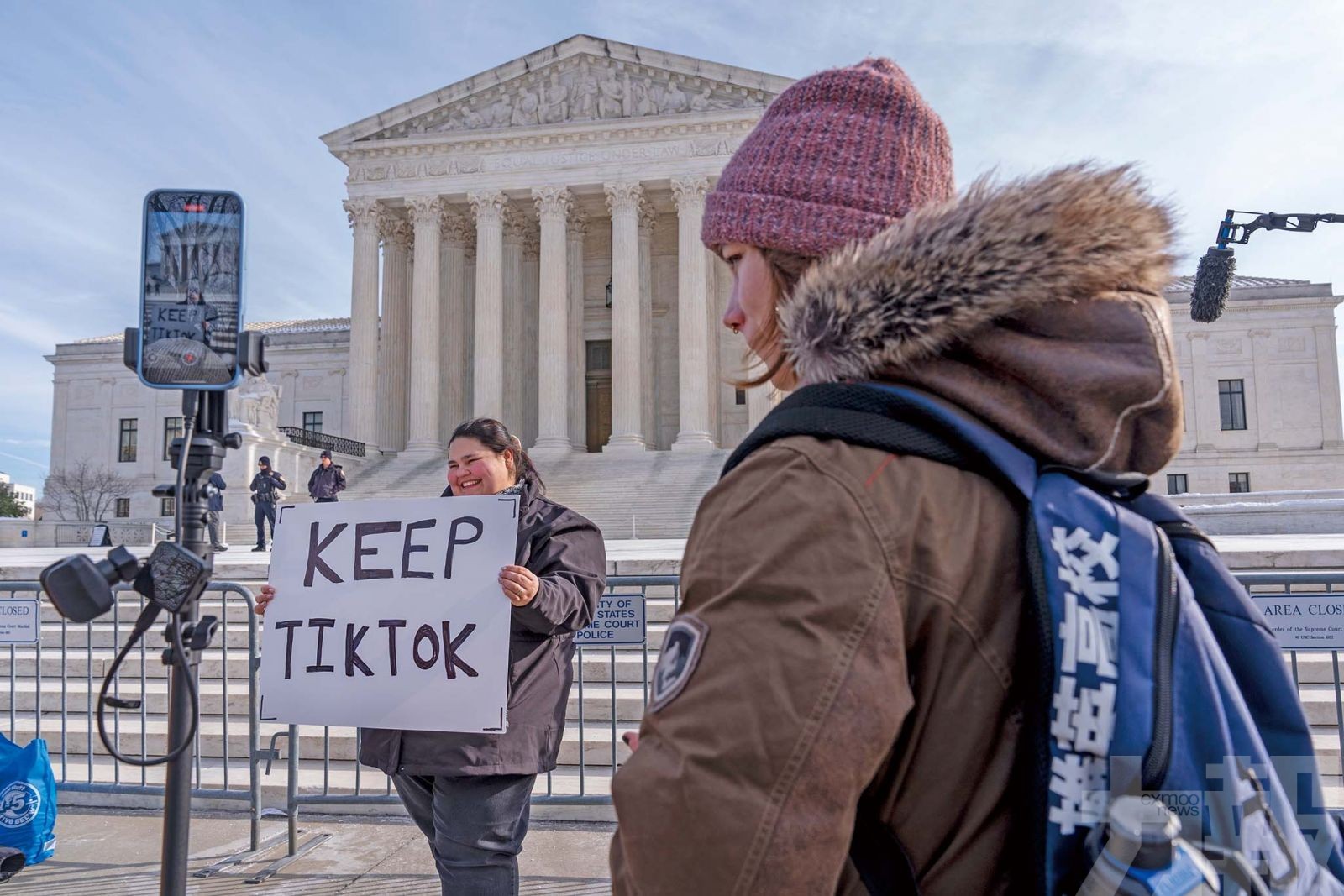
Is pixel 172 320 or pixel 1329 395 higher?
pixel 1329 395

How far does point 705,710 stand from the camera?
3.24ft

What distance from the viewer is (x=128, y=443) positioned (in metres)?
50.8

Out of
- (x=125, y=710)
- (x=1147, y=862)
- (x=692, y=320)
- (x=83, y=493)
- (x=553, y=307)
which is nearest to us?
(x=1147, y=862)

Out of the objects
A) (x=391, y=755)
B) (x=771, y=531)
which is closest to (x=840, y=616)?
(x=771, y=531)

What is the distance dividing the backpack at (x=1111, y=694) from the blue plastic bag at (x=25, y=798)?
492cm

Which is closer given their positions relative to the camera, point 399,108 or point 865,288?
point 865,288

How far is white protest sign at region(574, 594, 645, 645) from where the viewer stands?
206 inches

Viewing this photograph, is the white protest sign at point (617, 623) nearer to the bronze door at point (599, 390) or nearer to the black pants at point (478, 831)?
the black pants at point (478, 831)

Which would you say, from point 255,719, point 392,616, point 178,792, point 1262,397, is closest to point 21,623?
point 255,719

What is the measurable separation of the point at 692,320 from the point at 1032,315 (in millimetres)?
31142

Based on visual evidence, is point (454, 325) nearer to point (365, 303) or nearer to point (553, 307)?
point (365, 303)

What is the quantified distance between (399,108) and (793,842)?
123 ft

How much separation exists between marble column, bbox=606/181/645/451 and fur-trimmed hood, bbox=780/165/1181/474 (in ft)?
103

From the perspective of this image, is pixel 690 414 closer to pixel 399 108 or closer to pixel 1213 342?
pixel 399 108
